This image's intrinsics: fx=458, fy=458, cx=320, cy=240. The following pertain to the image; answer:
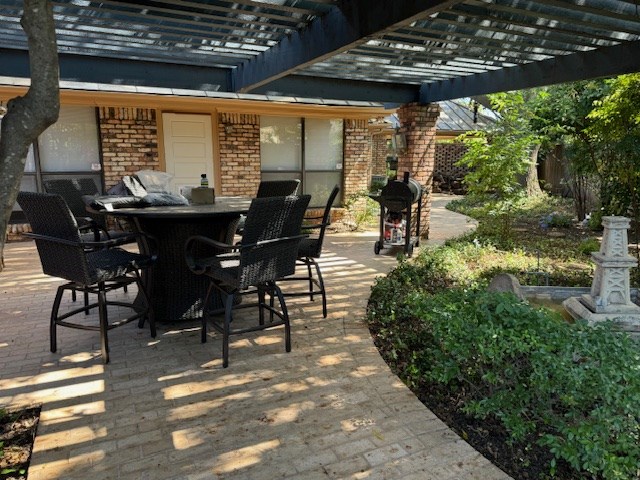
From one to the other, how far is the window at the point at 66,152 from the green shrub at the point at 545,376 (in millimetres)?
6486

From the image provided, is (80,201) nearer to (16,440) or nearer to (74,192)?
(74,192)

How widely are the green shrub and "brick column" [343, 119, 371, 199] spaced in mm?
6335

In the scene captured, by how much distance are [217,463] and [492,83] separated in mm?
5515

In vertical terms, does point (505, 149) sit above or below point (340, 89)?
below

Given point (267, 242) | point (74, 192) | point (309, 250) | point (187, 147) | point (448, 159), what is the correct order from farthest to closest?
point (448, 159), point (187, 147), point (74, 192), point (309, 250), point (267, 242)

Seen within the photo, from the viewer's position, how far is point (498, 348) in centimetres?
219

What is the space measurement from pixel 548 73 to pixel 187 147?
219 inches

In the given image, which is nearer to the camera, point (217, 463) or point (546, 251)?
point (217, 463)

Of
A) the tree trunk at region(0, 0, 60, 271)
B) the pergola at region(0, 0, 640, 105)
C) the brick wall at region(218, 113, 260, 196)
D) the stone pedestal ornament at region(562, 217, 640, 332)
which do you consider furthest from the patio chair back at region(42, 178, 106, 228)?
the stone pedestal ornament at region(562, 217, 640, 332)

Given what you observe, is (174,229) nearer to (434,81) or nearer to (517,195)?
(434,81)

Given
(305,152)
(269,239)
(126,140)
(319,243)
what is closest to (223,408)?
(269,239)

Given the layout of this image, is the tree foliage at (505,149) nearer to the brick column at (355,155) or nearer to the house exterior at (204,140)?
the house exterior at (204,140)

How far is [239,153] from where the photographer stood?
8.15m

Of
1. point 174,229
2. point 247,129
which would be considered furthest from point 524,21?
point 247,129
